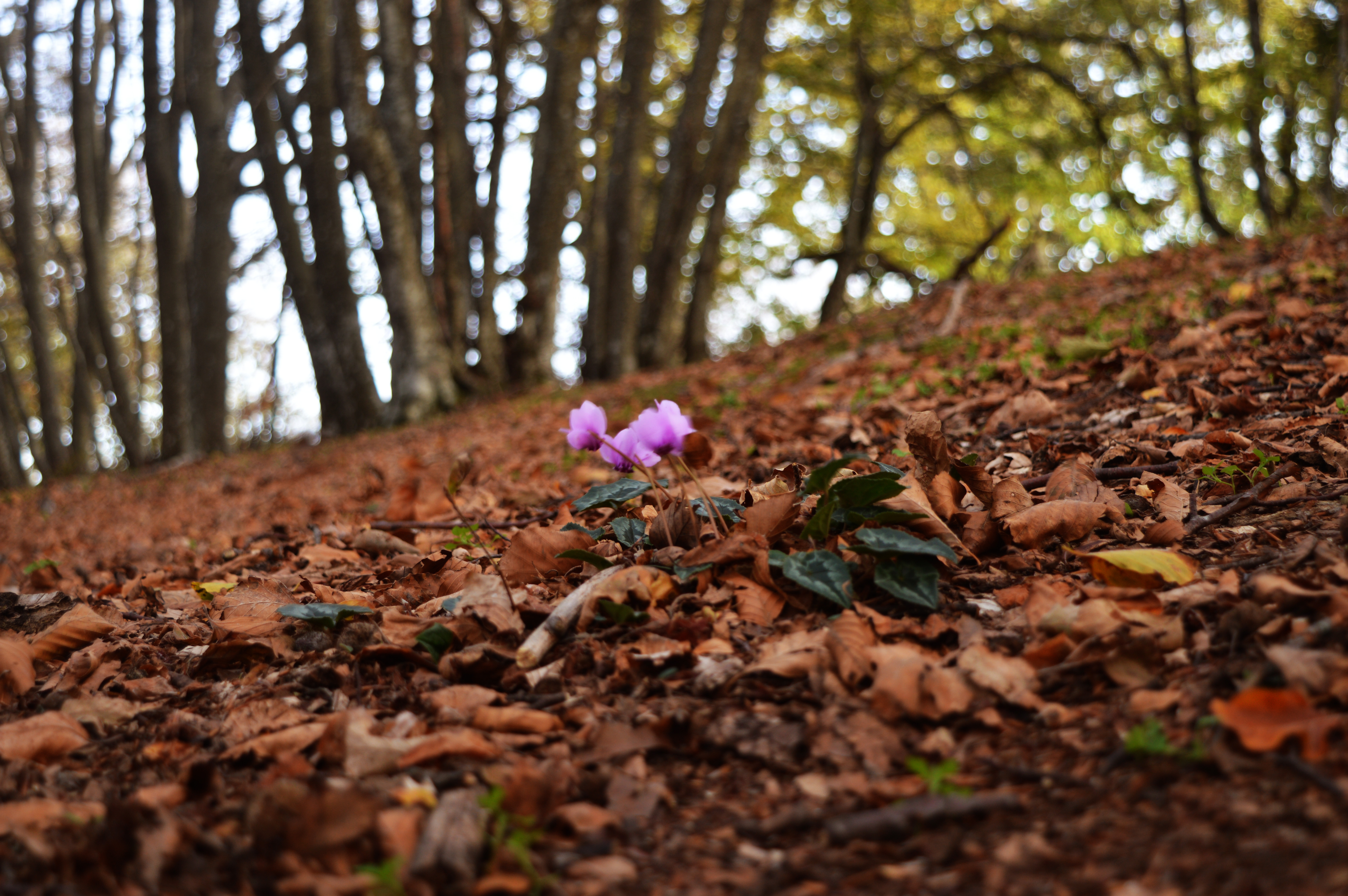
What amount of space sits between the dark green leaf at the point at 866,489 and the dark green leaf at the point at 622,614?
52 cm

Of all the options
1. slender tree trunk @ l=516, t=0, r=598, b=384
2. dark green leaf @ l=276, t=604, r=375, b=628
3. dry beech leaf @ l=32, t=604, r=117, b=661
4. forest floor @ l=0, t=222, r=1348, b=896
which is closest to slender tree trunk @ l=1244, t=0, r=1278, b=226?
slender tree trunk @ l=516, t=0, r=598, b=384

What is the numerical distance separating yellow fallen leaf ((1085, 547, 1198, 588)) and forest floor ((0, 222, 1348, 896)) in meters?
0.01

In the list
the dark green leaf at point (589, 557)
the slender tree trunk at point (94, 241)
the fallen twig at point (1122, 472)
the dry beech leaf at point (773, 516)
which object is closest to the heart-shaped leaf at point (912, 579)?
the dry beech leaf at point (773, 516)

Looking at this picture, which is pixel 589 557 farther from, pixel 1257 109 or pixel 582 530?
pixel 1257 109

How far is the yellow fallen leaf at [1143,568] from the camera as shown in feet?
6.05

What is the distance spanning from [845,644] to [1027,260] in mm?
11073

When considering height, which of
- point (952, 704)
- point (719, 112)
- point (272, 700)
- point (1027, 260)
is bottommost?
point (952, 704)

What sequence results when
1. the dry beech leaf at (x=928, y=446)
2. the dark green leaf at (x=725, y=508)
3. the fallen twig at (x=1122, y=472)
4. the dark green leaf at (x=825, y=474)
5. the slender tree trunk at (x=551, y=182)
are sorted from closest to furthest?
the dark green leaf at (x=825, y=474) < the dark green leaf at (x=725, y=508) < the dry beech leaf at (x=928, y=446) < the fallen twig at (x=1122, y=472) < the slender tree trunk at (x=551, y=182)

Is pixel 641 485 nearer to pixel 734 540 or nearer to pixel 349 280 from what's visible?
pixel 734 540

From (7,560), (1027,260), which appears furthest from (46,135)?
(1027,260)

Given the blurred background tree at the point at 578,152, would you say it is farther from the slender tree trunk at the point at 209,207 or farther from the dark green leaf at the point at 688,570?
the dark green leaf at the point at 688,570

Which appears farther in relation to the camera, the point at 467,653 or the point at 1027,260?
the point at 1027,260

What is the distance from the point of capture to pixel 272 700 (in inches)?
73.2

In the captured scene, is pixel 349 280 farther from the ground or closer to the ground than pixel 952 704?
farther from the ground
